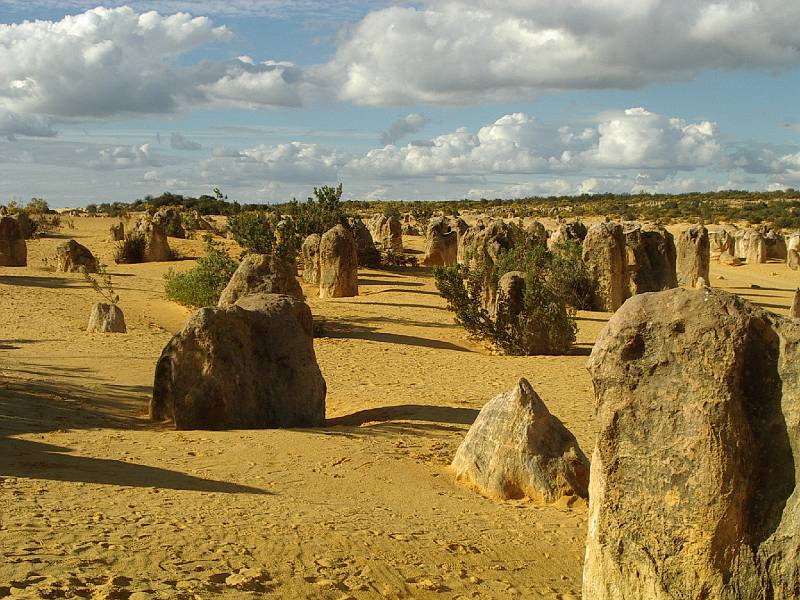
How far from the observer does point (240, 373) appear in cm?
912

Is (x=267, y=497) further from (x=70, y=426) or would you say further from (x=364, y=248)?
(x=364, y=248)

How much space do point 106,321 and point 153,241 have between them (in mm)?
14830

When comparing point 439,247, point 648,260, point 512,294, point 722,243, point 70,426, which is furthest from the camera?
point 722,243

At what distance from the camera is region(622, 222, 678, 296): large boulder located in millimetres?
22391

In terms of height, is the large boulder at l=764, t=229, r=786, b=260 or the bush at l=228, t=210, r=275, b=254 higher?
the bush at l=228, t=210, r=275, b=254

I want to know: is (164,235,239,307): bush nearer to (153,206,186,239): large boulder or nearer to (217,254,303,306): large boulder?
(217,254,303,306): large boulder

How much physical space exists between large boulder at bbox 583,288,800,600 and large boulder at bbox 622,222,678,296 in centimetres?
1858

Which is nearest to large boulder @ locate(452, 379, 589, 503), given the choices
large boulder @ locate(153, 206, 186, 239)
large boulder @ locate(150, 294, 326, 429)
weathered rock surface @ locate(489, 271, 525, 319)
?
large boulder @ locate(150, 294, 326, 429)

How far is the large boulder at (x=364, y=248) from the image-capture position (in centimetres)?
2953

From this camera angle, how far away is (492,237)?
27.2 m

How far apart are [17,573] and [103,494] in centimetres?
166

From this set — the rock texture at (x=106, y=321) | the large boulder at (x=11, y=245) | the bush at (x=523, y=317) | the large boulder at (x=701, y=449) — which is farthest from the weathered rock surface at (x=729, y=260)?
the large boulder at (x=701, y=449)

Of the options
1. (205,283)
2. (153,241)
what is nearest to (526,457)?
(205,283)

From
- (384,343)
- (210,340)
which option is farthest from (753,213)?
(210,340)
